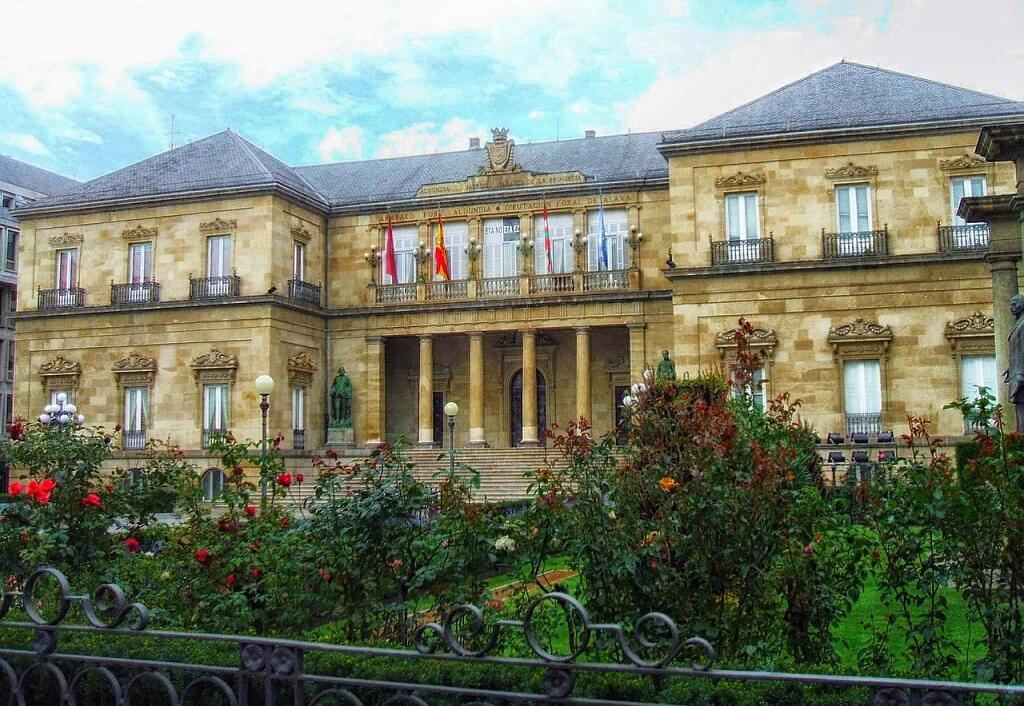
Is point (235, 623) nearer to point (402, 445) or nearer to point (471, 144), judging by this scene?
point (402, 445)

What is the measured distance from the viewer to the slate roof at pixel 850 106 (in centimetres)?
2791

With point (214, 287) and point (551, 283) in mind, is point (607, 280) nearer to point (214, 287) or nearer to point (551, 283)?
point (551, 283)

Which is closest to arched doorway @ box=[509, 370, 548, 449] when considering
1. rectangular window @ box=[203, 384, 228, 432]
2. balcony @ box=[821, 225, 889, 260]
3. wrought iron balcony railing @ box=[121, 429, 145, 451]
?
rectangular window @ box=[203, 384, 228, 432]

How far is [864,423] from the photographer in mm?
27359

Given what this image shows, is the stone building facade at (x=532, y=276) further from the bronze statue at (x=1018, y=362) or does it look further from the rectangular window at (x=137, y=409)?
the bronze statue at (x=1018, y=362)

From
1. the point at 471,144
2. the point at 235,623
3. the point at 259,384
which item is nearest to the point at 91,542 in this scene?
the point at 235,623

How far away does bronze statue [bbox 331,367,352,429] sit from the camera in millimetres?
34250

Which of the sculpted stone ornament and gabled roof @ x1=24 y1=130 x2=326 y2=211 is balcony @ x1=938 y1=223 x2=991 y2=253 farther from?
gabled roof @ x1=24 y1=130 x2=326 y2=211

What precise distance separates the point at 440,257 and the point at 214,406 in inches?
337

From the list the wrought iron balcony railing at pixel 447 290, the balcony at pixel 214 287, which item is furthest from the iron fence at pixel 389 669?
the wrought iron balcony railing at pixel 447 290

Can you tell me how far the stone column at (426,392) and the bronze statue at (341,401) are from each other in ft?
8.07

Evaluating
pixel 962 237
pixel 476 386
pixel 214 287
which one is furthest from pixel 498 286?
pixel 962 237

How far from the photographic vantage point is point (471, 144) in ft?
136

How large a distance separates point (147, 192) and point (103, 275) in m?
3.12
